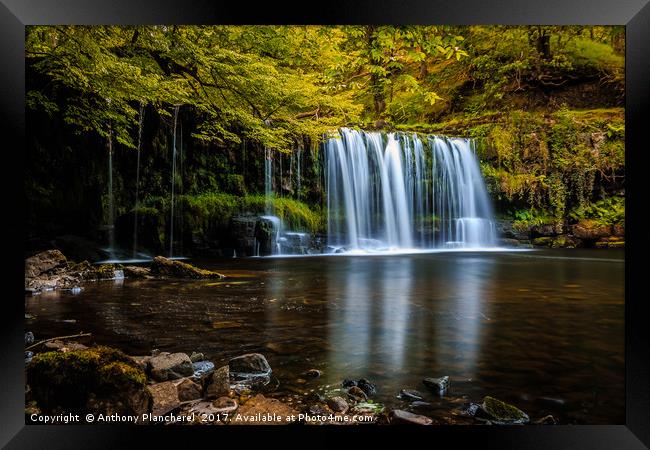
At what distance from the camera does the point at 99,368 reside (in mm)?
1996

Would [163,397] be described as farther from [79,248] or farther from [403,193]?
[403,193]

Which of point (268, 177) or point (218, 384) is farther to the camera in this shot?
point (268, 177)

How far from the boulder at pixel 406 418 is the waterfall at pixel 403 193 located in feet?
30.9

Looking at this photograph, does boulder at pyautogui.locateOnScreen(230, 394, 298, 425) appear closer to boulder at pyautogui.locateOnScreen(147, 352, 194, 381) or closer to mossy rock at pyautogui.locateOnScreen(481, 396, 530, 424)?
boulder at pyautogui.locateOnScreen(147, 352, 194, 381)

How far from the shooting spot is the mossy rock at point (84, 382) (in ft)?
6.37

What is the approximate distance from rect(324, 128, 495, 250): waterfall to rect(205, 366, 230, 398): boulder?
30.5 feet

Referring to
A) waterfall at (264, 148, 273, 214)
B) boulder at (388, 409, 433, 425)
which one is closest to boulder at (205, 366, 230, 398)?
boulder at (388, 409, 433, 425)

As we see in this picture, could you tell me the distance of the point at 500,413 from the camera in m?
2.04

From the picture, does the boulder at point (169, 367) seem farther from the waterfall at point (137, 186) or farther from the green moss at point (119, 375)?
the waterfall at point (137, 186)

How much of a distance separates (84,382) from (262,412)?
98cm

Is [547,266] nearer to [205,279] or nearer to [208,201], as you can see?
[205,279]

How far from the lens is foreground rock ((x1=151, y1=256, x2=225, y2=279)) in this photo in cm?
599

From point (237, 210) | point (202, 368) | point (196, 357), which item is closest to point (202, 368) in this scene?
point (202, 368)
